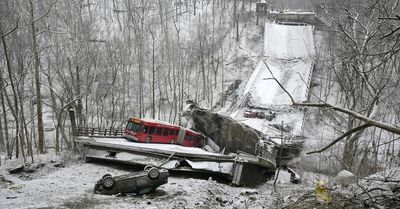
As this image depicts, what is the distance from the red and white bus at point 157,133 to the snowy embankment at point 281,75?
676 centimetres

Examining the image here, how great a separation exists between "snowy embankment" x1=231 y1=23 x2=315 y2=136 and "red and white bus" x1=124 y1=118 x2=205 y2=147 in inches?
266

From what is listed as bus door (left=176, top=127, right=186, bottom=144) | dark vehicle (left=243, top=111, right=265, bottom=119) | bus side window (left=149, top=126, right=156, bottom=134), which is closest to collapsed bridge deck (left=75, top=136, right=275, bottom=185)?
bus side window (left=149, top=126, right=156, bottom=134)

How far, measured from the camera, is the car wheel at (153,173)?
1118 cm

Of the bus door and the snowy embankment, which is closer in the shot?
the bus door

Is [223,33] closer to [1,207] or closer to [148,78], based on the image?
[148,78]

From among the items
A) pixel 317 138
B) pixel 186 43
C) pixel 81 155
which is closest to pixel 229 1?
pixel 186 43

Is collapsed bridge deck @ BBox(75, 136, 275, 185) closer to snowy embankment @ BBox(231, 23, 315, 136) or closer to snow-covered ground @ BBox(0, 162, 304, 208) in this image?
snow-covered ground @ BBox(0, 162, 304, 208)

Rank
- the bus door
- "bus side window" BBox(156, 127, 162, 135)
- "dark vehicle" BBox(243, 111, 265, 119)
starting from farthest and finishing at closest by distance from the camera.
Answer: "dark vehicle" BBox(243, 111, 265, 119) < the bus door < "bus side window" BBox(156, 127, 162, 135)

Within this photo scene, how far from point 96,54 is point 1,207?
23.8 m

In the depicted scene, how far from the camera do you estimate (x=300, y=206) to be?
736 cm

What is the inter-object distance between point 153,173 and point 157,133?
34.2ft

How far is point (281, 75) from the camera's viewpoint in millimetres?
40594

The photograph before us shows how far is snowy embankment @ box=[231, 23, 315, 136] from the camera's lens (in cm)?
3125

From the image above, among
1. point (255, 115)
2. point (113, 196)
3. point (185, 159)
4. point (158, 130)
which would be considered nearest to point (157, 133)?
point (158, 130)
